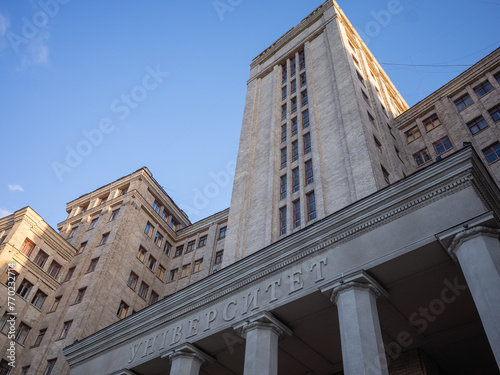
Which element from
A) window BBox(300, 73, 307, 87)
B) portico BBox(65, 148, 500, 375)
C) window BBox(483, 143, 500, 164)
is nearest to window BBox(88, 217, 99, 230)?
window BBox(300, 73, 307, 87)

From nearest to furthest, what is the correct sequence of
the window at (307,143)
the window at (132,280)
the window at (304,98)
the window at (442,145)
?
the window at (307,143), the window at (442,145), the window at (304,98), the window at (132,280)

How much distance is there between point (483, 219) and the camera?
13.1 meters

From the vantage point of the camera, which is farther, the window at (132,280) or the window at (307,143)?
the window at (132,280)

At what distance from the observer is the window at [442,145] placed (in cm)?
3322

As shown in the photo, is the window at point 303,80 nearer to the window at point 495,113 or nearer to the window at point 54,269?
the window at point 495,113

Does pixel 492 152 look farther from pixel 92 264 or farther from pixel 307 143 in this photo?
pixel 92 264

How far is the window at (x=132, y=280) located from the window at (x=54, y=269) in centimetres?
650

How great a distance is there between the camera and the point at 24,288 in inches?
1438

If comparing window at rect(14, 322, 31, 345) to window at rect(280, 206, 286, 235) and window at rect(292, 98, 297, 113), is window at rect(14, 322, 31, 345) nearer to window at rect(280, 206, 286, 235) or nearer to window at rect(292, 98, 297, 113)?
window at rect(280, 206, 286, 235)

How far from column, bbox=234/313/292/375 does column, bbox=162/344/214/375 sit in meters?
2.70

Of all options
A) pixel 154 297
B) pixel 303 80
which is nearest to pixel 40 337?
pixel 154 297

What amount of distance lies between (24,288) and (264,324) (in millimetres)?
27765

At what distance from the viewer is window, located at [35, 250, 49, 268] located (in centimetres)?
3884

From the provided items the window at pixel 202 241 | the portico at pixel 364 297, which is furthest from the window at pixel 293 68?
the portico at pixel 364 297
